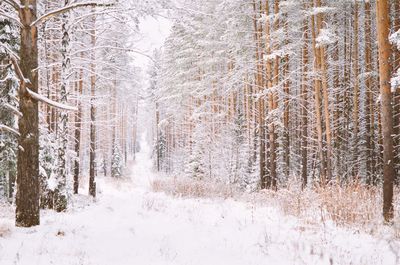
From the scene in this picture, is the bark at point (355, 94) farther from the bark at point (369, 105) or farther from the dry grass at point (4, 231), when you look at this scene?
the dry grass at point (4, 231)

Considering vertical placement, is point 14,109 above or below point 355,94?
below

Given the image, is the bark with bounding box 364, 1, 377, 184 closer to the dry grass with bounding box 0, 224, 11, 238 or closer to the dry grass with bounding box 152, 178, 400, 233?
the dry grass with bounding box 152, 178, 400, 233

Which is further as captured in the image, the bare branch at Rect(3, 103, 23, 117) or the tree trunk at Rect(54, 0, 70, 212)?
the tree trunk at Rect(54, 0, 70, 212)

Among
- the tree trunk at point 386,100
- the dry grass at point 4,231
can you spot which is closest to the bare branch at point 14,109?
the dry grass at point 4,231

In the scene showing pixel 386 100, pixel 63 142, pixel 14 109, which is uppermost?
pixel 386 100

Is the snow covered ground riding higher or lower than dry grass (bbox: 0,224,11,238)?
lower

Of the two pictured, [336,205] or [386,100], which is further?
[386,100]

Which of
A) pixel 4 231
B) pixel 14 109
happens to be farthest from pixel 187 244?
pixel 14 109

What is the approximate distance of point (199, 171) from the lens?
21.8 metres

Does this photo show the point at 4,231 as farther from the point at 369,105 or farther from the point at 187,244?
the point at 369,105

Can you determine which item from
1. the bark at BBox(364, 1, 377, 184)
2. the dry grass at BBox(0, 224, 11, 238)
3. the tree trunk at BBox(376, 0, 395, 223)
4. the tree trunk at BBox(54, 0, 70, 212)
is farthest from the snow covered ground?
the bark at BBox(364, 1, 377, 184)

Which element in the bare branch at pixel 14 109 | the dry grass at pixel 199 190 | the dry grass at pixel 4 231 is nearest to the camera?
the dry grass at pixel 4 231

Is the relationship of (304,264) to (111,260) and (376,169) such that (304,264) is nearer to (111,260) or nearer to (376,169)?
(111,260)

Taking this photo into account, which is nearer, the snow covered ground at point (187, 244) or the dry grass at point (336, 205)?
the snow covered ground at point (187, 244)
